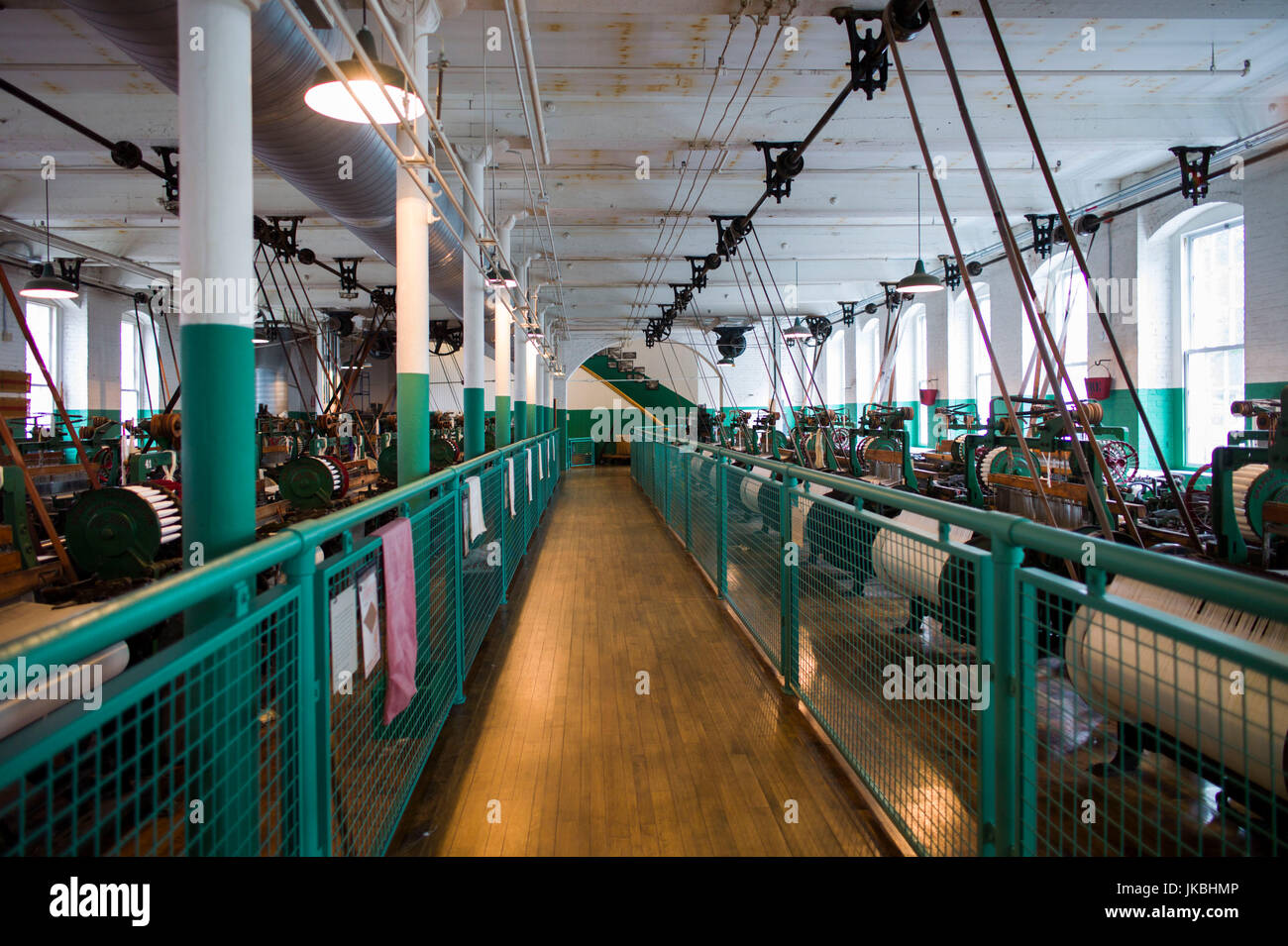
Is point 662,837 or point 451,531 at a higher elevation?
point 451,531

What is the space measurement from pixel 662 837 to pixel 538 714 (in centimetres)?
113

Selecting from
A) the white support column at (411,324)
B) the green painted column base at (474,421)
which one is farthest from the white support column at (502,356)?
the white support column at (411,324)

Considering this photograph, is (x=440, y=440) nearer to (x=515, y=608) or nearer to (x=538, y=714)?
(x=515, y=608)

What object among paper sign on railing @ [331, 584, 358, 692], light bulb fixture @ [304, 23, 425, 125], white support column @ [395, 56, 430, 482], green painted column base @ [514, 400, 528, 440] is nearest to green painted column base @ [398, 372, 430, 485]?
white support column @ [395, 56, 430, 482]

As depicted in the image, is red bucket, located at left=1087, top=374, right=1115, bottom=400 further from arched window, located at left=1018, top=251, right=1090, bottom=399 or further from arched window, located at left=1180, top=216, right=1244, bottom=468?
arched window, located at left=1180, top=216, right=1244, bottom=468

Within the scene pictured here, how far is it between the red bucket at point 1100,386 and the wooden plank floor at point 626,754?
760cm

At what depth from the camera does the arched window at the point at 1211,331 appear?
339 inches

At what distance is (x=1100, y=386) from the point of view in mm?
9727

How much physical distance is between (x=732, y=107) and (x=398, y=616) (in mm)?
5961

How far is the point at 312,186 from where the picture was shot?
505 centimetres

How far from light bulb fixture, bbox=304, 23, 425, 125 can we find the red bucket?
965 cm

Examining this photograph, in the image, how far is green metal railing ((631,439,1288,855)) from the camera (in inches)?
46.9
